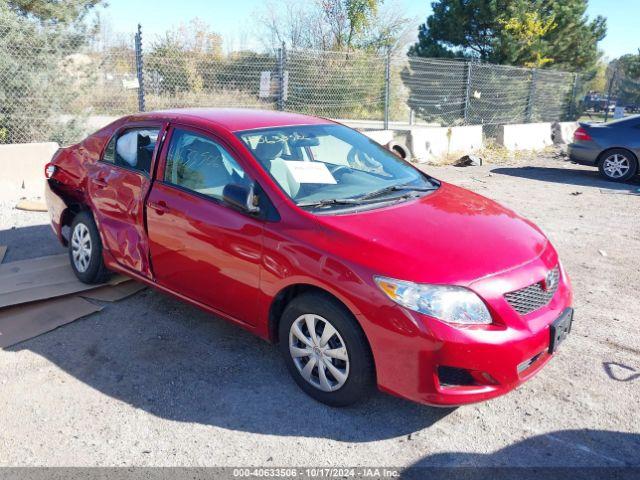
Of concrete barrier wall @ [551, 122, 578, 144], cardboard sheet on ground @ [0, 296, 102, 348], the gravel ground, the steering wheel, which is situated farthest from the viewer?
concrete barrier wall @ [551, 122, 578, 144]

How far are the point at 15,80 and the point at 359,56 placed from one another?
23.5 feet

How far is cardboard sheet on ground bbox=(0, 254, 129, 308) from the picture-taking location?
14.9 ft

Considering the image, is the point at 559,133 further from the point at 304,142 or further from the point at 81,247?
the point at 81,247

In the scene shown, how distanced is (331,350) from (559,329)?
4.12 feet

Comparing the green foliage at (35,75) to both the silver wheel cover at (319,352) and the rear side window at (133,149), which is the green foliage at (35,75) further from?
the silver wheel cover at (319,352)

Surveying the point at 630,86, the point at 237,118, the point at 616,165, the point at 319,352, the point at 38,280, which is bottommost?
the point at 38,280

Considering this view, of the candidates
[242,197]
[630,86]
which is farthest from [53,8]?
[630,86]

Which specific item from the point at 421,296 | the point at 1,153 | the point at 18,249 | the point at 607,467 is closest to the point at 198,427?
the point at 421,296

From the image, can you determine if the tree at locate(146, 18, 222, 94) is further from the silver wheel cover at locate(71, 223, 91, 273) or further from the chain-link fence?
the silver wheel cover at locate(71, 223, 91, 273)

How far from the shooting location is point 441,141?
1309 centimetres

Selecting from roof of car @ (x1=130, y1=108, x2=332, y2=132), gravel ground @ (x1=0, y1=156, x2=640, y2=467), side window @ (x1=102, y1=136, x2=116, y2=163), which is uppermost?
roof of car @ (x1=130, y1=108, x2=332, y2=132)

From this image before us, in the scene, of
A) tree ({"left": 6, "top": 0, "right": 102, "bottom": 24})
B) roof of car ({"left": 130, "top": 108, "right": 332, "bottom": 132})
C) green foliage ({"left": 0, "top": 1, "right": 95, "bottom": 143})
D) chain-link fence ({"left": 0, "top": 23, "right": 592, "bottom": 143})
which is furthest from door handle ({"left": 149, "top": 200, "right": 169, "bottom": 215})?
tree ({"left": 6, "top": 0, "right": 102, "bottom": 24})

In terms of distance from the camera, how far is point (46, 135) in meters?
9.22

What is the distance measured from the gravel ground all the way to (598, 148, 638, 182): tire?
23.1 ft
